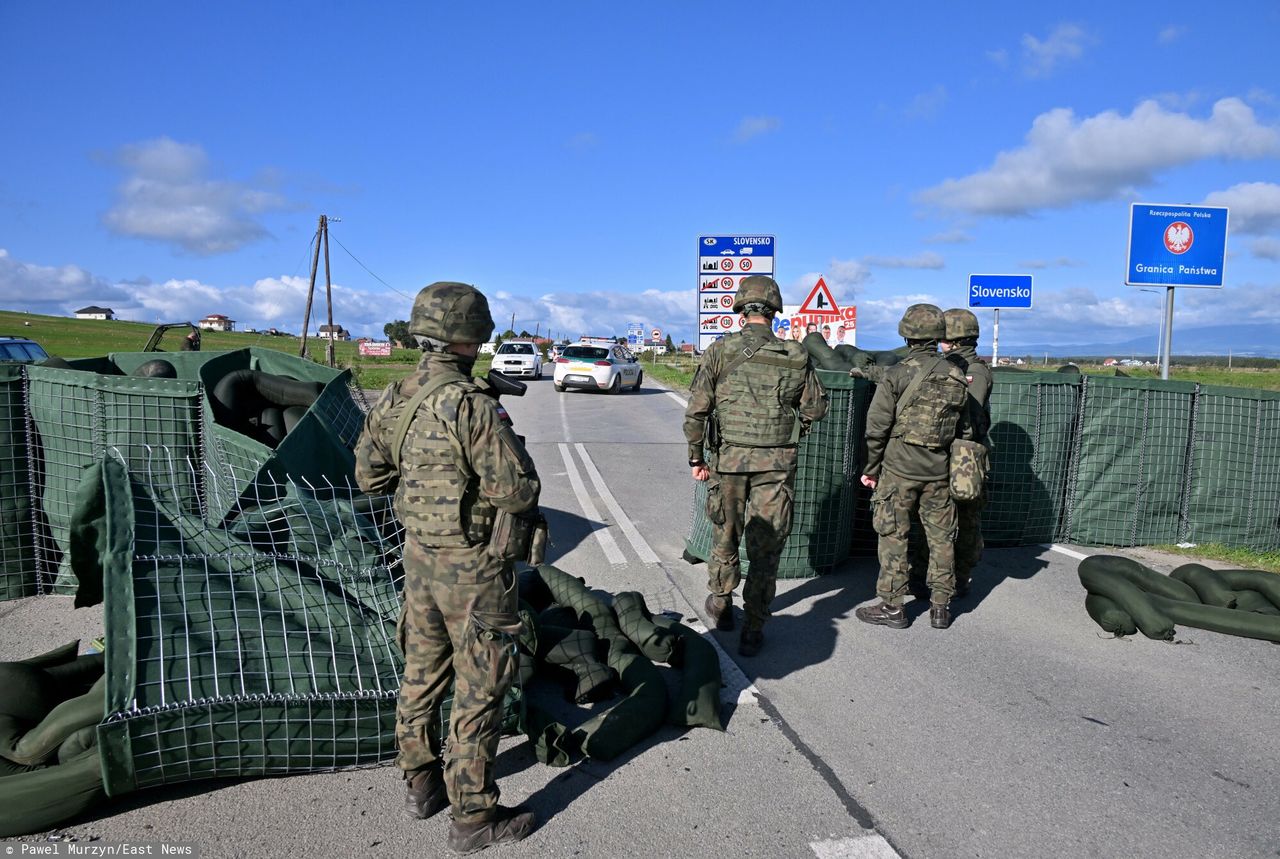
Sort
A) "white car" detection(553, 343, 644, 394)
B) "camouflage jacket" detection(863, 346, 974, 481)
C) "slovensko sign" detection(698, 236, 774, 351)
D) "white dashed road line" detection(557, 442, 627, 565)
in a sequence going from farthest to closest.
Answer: "white car" detection(553, 343, 644, 394)
"slovensko sign" detection(698, 236, 774, 351)
"white dashed road line" detection(557, 442, 627, 565)
"camouflage jacket" detection(863, 346, 974, 481)

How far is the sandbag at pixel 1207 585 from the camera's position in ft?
19.2

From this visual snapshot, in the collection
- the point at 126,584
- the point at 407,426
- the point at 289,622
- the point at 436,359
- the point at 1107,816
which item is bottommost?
the point at 1107,816

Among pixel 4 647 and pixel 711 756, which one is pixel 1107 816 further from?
pixel 4 647

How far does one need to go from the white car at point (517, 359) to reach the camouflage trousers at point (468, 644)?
3011 centimetres

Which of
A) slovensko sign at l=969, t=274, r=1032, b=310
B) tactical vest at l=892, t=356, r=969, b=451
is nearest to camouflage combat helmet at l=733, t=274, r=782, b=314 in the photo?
tactical vest at l=892, t=356, r=969, b=451

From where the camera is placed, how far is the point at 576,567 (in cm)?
681

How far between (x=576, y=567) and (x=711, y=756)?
3132 mm

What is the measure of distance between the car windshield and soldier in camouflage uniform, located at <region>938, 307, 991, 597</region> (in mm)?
21154

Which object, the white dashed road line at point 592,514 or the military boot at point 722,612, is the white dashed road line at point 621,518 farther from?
the military boot at point 722,612

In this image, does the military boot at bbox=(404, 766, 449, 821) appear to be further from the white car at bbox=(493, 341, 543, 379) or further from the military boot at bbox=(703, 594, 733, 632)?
the white car at bbox=(493, 341, 543, 379)


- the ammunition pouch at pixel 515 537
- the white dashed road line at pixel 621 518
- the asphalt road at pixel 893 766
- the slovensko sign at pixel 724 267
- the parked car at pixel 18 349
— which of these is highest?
the slovensko sign at pixel 724 267

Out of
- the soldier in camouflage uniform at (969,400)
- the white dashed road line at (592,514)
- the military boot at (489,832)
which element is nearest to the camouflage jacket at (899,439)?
the soldier in camouflage uniform at (969,400)

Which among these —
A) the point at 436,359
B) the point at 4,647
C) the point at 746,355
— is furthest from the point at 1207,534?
the point at 4,647

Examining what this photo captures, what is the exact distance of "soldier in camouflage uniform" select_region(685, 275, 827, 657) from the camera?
5.07 metres
